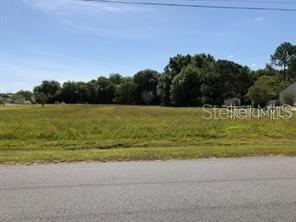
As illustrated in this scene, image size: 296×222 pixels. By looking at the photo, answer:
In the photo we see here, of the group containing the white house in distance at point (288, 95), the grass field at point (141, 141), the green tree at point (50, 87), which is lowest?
the grass field at point (141, 141)

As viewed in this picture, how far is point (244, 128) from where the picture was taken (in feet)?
74.3

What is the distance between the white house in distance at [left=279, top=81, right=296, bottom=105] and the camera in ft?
253

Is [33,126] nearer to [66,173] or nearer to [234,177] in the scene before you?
[66,173]

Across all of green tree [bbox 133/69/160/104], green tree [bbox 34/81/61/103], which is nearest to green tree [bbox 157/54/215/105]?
green tree [bbox 133/69/160/104]

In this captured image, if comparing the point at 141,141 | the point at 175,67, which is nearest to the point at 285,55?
the point at 175,67

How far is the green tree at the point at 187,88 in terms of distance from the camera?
4043 inches

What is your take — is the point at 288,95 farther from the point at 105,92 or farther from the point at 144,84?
the point at 105,92

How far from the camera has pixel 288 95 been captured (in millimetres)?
78062

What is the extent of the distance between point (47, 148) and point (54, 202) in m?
9.55

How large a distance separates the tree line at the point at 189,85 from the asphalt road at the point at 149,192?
74.0 metres

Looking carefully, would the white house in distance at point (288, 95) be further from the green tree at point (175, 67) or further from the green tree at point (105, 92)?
the green tree at point (105, 92)

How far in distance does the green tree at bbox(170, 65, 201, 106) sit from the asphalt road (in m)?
91.8

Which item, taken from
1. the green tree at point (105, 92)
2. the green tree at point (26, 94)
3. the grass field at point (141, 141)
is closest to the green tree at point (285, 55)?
the green tree at point (105, 92)

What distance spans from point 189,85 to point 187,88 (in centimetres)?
81
